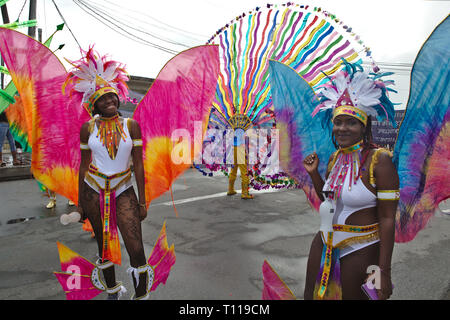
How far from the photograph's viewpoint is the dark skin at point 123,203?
2.45 m

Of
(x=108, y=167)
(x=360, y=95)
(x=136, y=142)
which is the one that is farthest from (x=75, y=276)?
(x=360, y=95)

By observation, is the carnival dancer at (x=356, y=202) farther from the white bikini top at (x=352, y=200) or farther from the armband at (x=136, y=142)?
the armband at (x=136, y=142)

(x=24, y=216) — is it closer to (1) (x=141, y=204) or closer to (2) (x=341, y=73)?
(1) (x=141, y=204)

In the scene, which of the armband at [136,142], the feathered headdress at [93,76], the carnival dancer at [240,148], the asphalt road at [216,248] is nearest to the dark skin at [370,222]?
the asphalt road at [216,248]

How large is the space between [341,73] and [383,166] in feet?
2.07

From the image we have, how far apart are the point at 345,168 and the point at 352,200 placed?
0.19 metres

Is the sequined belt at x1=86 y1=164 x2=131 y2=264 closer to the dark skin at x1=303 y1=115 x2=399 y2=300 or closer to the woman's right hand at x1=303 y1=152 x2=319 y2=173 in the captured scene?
the woman's right hand at x1=303 y1=152 x2=319 y2=173

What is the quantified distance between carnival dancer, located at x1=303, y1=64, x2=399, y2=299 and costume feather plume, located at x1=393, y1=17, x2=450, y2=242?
0.59 feet

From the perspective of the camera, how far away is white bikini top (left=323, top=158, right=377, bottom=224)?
65.9 inches

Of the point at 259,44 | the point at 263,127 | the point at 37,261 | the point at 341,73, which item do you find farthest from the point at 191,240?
the point at 341,73

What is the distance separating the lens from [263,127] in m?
5.34

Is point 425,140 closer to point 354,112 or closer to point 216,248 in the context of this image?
point 354,112

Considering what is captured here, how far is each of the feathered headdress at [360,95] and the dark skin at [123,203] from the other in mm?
1554

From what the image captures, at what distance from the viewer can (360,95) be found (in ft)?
5.69
